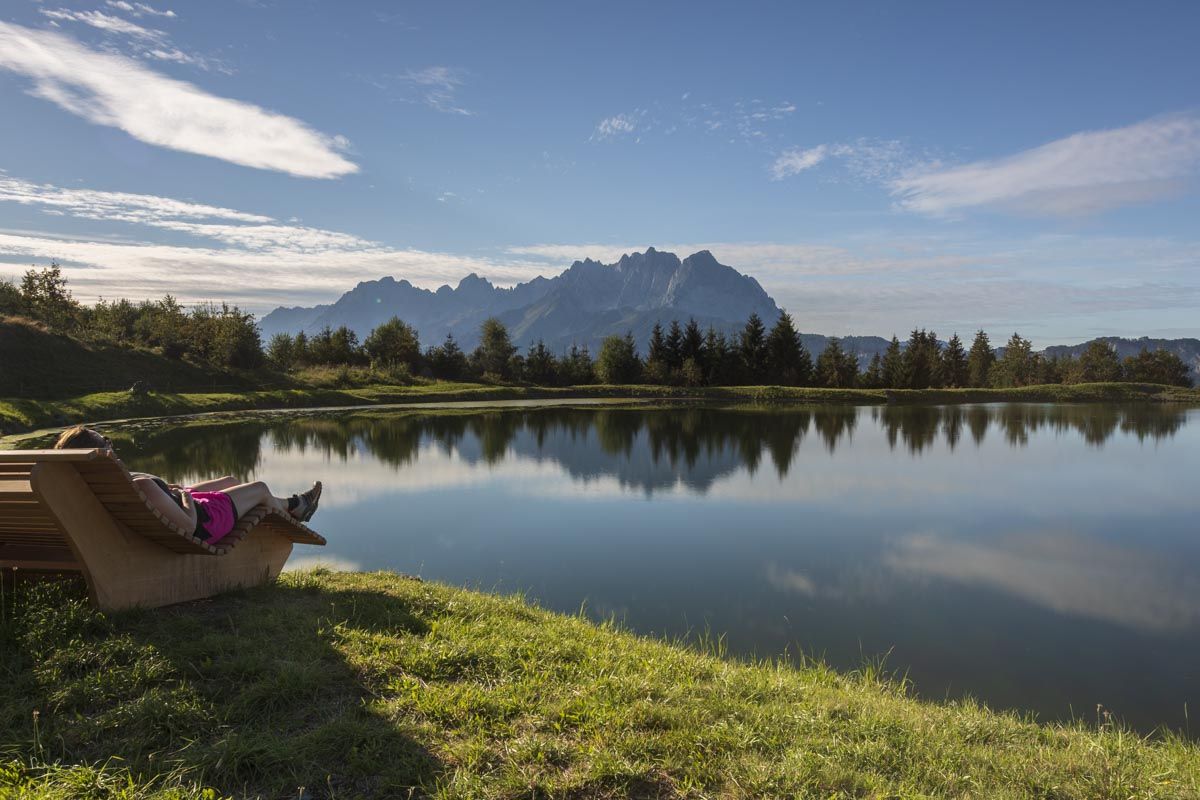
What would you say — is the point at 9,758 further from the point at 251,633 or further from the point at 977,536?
the point at 977,536

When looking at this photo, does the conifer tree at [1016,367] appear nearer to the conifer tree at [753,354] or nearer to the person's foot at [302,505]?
the conifer tree at [753,354]

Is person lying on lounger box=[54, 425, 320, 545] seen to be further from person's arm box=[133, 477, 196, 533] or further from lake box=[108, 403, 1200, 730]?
lake box=[108, 403, 1200, 730]

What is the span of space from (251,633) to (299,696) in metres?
1.17

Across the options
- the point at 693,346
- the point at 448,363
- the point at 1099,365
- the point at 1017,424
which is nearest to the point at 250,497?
the point at 1017,424

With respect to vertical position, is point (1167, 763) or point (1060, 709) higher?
point (1167, 763)

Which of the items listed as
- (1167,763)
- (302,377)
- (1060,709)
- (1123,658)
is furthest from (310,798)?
(302,377)

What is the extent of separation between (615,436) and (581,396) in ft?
111

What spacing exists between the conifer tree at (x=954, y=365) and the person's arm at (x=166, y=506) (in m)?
78.6

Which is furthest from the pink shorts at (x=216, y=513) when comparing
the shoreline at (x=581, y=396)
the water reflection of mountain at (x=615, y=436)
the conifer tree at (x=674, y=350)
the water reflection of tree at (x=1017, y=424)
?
the conifer tree at (x=674, y=350)

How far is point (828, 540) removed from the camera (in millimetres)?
11273

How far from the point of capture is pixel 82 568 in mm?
4582

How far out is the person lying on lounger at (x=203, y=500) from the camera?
488 cm

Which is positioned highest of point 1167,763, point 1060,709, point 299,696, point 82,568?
point 82,568

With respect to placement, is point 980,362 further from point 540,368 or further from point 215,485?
point 215,485
